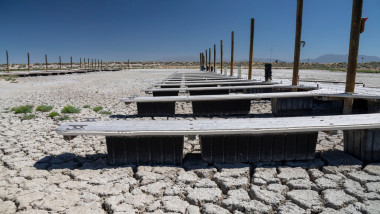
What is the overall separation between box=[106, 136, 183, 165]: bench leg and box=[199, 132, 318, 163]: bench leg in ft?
1.07

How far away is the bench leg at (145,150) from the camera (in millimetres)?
3004

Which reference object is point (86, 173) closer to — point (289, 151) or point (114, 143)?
point (114, 143)

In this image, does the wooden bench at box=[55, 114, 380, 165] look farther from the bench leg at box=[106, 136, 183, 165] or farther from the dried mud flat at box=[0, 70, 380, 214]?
the dried mud flat at box=[0, 70, 380, 214]

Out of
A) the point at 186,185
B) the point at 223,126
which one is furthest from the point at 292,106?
the point at 186,185

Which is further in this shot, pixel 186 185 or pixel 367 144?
pixel 367 144

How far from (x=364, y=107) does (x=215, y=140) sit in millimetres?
4373

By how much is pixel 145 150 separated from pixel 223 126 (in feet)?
3.15

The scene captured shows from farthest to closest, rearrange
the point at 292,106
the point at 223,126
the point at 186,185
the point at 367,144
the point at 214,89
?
the point at 214,89, the point at 292,106, the point at 367,144, the point at 223,126, the point at 186,185

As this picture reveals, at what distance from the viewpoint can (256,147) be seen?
298 cm

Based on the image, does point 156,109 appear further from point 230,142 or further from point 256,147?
point 256,147

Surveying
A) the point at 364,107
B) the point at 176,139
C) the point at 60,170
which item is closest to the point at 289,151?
the point at 176,139

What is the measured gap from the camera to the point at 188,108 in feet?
24.3

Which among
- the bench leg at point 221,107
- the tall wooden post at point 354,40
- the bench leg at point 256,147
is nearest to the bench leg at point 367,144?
the bench leg at point 256,147

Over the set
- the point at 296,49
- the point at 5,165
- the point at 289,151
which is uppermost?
the point at 296,49
